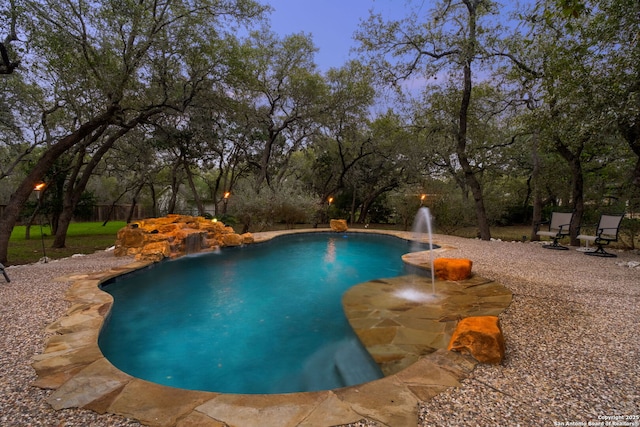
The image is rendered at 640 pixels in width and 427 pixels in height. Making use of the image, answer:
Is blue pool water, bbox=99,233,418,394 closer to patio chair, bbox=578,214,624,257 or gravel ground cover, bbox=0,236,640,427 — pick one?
gravel ground cover, bbox=0,236,640,427

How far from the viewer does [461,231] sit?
14.9 metres

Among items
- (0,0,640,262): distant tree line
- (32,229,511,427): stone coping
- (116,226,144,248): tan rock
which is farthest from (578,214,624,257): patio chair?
(116,226,144,248): tan rock

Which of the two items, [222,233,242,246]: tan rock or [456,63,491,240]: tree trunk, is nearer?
[222,233,242,246]: tan rock

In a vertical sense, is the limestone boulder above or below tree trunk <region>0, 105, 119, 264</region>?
below

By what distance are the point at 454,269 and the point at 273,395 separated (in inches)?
A: 167

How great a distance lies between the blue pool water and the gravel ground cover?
0.88 metres

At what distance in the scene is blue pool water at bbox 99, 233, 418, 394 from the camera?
3.06 meters

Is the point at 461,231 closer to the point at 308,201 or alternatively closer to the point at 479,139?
the point at 479,139

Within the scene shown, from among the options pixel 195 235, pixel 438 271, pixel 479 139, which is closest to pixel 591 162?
pixel 479 139

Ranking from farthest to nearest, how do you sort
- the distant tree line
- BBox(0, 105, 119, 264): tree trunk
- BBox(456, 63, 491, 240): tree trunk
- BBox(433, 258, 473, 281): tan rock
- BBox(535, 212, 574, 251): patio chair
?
BBox(456, 63, 491, 240): tree trunk, BBox(535, 212, 574, 251): patio chair, BBox(0, 105, 119, 264): tree trunk, the distant tree line, BBox(433, 258, 473, 281): tan rock

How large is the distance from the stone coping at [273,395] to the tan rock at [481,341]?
8 centimetres

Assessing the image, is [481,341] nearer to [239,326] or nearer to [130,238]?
[239,326]

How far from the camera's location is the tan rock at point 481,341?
2482 mm

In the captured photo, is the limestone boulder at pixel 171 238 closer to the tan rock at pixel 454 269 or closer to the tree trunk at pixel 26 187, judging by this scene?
the tree trunk at pixel 26 187
